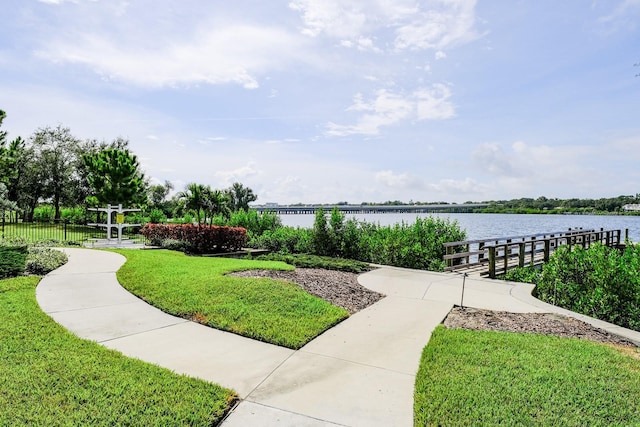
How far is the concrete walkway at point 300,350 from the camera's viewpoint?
10.8 feet

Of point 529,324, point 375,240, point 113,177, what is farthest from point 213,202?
point 529,324

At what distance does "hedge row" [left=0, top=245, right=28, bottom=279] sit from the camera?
8469mm

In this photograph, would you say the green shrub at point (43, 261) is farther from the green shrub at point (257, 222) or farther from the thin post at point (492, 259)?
the thin post at point (492, 259)

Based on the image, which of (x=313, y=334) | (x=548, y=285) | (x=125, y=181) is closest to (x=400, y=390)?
(x=313, y=334)

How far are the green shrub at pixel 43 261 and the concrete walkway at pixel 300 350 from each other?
1516 mm

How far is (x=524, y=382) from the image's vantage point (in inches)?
151

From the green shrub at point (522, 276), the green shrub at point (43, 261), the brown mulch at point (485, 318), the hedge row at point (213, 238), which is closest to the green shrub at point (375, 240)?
the hedge row at point (213, 238)

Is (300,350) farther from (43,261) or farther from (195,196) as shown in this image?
(195,196)

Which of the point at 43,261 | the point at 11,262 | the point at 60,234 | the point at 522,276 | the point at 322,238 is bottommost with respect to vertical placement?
the point at 60,234

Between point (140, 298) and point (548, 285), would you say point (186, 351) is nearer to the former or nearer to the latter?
point (140, 298)

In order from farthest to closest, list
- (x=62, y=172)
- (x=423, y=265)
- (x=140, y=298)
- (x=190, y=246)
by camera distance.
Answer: (x=62, y=172)
(x=190, y=246)
(x=423, y=265)
(x=140, y=298)

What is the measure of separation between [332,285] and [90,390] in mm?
5561

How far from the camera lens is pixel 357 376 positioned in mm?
3938

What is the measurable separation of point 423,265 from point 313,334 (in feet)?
25.2
